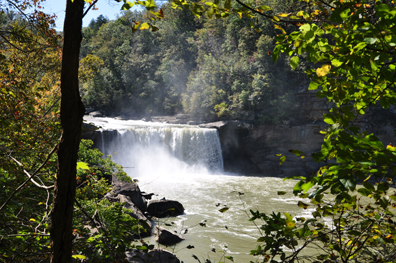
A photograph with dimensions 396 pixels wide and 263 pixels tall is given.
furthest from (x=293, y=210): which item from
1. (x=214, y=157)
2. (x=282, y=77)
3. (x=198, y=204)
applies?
(x=282, y=77)

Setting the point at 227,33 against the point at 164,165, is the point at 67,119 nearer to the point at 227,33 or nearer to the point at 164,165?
the point at 164,165

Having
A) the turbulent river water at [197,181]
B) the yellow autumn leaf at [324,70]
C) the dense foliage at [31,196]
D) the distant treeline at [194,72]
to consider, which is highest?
the distant treeline at [194,72]

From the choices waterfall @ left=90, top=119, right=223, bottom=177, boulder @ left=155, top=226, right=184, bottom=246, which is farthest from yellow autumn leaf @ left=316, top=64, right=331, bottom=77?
waterfall @ left=90, top=119, right=223, bottom=177

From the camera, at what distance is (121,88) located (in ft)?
112

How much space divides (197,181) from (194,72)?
17535 mm

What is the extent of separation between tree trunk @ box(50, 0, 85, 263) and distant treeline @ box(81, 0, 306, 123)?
18890 millimetres

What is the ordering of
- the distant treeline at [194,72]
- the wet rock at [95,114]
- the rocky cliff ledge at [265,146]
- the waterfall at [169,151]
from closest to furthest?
the waterfall at [169,151] → the rocky cliff ledge at [265,146] → the distant treeline at [194,72] → the wet rock at [95,114]

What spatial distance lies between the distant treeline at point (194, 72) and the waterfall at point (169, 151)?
4291mm

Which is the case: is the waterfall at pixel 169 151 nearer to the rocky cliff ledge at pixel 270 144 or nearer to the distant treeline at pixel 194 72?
the rocky cliff ledge at pixel 270 144

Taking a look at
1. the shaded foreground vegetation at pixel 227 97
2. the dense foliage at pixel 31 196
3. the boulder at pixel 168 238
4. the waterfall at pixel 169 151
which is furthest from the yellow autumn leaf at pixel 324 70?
the waterfall at pixel 169 151

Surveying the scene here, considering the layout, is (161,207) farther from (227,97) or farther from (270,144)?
(227,97)

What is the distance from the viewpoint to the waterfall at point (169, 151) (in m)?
18.6

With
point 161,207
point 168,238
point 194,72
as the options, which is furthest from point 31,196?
point 194,72

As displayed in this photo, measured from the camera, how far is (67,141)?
56.8 inches
